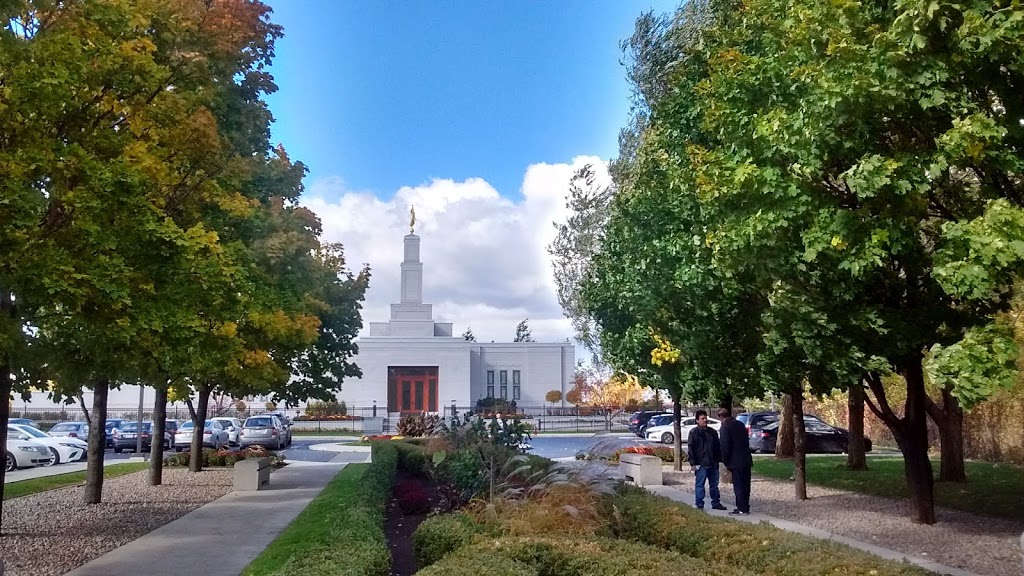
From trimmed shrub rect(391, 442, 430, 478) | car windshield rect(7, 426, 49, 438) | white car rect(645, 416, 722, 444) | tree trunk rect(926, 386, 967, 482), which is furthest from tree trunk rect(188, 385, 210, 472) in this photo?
white car rect(645, 416, 722, 444)

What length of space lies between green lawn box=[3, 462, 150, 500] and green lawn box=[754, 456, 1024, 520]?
16279 mm

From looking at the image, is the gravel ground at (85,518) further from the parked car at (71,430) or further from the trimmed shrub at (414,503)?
the parked car at (71,430)

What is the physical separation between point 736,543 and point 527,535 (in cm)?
208

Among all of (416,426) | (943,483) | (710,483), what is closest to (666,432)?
(416,426)

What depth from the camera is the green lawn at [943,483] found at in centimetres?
1390

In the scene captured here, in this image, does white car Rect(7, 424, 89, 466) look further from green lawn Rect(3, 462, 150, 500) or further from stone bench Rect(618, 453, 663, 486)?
stone bench Rect(618, 453, 663, 486)

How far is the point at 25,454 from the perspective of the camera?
85.8ft

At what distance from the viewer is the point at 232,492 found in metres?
18.1

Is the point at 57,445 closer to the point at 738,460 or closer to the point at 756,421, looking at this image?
the point at 738,460

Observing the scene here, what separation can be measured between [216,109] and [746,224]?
9037mm

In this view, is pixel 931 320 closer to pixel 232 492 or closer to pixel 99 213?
pixel 99 213

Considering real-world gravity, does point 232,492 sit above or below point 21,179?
below

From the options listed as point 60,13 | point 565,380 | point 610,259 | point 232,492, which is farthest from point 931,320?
point 565,380

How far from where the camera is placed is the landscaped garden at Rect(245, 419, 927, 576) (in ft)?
23.5
